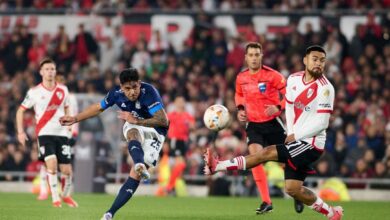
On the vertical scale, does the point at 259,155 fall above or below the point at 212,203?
above

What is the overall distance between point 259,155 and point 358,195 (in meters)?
10.4

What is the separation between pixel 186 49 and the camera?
26250 millimetres

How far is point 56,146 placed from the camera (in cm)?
1603

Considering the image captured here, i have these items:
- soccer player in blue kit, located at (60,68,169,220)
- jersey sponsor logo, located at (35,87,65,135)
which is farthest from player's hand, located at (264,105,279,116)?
jersey sponsor logo, located at (35,87,65,135)

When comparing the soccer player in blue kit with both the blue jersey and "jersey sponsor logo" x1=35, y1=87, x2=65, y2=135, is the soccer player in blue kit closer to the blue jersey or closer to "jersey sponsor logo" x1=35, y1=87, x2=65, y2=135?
the blue jersey

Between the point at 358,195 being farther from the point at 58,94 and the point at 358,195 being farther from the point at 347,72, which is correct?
the point at 58,94

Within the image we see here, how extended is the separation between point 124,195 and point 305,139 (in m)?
2.25

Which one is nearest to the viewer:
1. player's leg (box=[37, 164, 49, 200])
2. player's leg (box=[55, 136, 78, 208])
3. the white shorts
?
the white shorts

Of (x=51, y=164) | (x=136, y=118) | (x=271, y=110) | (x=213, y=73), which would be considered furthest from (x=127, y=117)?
(x=213, y=73)

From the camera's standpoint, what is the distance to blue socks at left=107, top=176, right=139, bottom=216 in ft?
37.7

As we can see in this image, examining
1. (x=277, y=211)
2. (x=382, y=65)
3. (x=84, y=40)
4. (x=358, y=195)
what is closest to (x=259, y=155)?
(x=277, y=211)

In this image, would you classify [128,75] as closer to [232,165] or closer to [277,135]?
[232,165]

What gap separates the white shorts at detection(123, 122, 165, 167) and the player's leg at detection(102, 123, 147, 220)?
6cm

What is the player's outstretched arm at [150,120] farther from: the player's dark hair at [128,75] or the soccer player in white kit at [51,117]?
the soccer player in white kit at [51,117]
